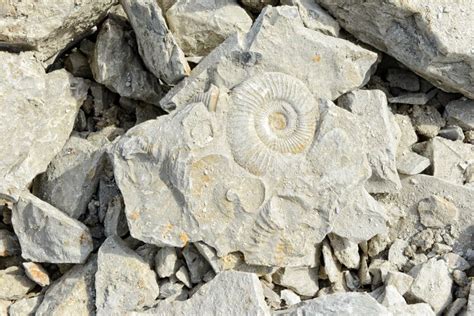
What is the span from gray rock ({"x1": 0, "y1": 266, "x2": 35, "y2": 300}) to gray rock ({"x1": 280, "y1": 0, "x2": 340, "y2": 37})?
2845 mm

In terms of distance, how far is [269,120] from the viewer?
3822mm

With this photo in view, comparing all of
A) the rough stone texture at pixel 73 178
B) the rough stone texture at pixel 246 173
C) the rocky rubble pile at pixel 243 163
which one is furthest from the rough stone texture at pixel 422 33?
the rough stone texture at pixel 73 178

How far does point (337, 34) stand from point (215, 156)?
145cm

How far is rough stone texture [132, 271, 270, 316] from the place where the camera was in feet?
11.7

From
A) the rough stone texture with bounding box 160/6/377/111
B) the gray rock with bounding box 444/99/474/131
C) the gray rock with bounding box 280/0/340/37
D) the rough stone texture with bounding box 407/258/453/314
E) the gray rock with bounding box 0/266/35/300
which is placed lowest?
the gray rock with bounding box 0/266/35/300

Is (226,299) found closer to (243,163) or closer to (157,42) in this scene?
(243,163)

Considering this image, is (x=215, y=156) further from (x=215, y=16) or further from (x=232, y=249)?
(x=215, y=16)

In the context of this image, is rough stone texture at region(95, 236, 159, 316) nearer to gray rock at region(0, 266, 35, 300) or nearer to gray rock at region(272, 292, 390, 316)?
gray rock at region(0, 266, 35, 300)

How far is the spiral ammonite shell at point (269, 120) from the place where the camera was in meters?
3.73

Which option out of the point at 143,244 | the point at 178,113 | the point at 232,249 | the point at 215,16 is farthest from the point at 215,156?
the point at 215,16

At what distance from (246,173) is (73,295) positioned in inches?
57.8

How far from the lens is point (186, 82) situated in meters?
4.05

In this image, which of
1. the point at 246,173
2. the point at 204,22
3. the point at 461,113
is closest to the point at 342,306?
the point at 246,173

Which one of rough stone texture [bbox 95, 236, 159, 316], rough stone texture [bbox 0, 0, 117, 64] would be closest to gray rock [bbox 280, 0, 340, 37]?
rough stone texture [bbox 0, 0, 117, 64]
